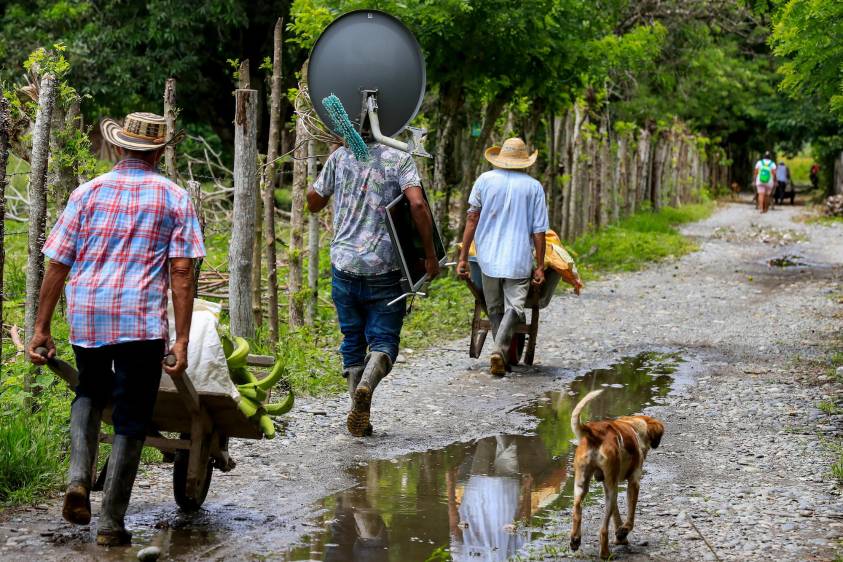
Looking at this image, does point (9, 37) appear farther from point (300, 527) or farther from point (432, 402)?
point (300, 527)

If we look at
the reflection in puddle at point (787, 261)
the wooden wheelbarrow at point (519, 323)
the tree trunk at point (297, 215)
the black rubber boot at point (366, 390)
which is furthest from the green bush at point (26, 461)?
the reflection in puddle at point (787, 261)

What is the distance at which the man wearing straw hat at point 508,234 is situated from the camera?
1030 centimetres

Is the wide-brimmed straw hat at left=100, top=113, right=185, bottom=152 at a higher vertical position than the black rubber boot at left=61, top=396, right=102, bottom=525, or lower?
higher

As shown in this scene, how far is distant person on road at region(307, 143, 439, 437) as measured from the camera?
24.9 feet

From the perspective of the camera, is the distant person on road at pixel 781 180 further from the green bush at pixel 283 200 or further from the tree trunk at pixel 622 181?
the green bush at pixel 283 200

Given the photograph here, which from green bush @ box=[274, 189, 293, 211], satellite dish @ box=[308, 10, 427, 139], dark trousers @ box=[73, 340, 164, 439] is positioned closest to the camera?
dark trousers @ box=[73, 340, 164, 439]

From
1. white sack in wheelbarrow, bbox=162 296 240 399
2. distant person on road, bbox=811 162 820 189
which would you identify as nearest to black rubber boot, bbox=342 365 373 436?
white sack in wheelbarrow, bbox=162 296 240 399

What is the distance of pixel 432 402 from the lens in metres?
9.19

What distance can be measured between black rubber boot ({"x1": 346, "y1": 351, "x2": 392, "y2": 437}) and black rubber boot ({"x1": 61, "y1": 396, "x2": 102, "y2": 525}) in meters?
2.55

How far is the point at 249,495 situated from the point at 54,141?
10.4 ft

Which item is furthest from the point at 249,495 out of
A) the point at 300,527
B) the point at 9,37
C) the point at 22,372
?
the point at 9,37

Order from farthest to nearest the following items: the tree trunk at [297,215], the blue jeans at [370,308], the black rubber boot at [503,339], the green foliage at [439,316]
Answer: the green foliage at [439,316]
the tree trunk at [297,215]
the black rubber boot at [503,339]
the blue jeans at [370,308]

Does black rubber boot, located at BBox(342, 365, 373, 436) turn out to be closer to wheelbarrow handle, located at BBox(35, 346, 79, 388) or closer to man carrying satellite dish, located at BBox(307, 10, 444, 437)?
man carrying satellite dish, located at BBox(307, 10, 444, 437)

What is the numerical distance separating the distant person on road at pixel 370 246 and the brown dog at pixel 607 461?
250cm
